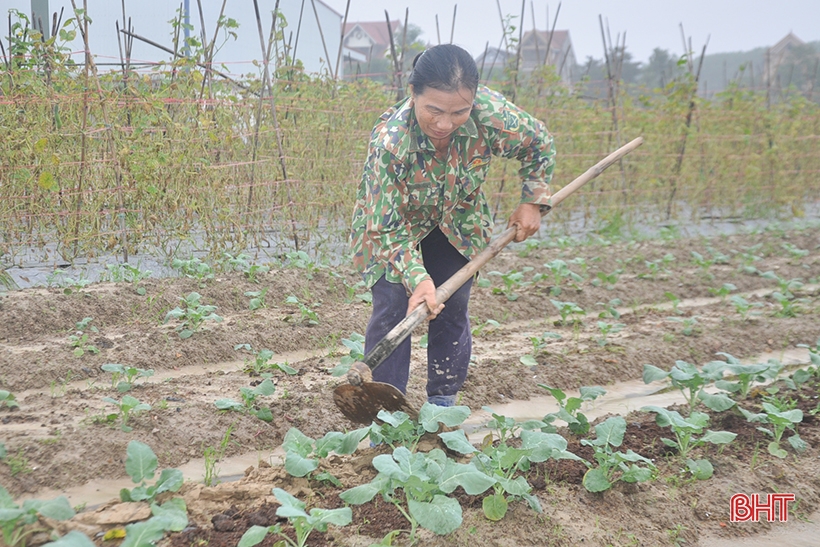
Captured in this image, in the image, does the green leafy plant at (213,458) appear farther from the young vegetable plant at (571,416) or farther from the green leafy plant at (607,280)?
the green leafy plant at (607,280)

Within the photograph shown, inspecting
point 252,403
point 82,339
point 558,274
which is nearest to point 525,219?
point 252,403

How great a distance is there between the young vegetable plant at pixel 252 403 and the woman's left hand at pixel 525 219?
1.09 m

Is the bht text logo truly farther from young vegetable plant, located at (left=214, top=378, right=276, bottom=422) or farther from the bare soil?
young vegetable plant, located at (left=214, top=378, right=276, bottom=422)

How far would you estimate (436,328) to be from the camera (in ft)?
9.16

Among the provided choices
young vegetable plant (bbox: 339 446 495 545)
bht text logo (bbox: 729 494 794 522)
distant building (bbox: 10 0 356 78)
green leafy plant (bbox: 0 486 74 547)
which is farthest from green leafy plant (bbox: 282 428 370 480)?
distant building (bbox: 10 0 356 78)

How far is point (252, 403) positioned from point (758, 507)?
1.82 metres

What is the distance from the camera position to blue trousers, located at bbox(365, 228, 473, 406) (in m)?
2.62

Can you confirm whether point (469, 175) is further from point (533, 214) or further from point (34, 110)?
point (34, 110)

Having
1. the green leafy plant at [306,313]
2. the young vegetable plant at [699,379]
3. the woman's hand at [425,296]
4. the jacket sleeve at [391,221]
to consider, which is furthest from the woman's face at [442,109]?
the green leafy plant at [306,313]

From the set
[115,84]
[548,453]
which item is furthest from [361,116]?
[548,453]

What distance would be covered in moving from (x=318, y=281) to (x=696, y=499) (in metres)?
3.27

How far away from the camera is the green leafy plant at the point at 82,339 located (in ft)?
11.8

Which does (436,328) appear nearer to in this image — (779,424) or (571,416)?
(571,416)

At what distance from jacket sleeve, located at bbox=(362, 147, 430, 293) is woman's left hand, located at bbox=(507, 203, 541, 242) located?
542mm
